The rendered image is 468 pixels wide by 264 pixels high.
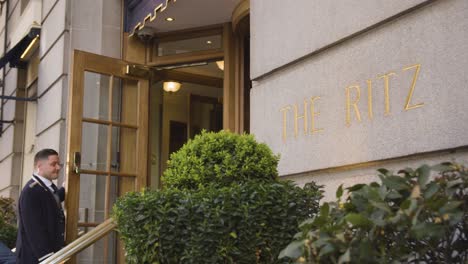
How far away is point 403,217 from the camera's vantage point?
7.93 ft

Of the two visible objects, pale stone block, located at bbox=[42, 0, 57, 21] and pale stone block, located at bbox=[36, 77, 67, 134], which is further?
pale stone block, located at bbox=[42, 0, 57, 21]

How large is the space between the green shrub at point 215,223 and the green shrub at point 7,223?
6982mm

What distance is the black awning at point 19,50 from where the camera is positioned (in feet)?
38.1

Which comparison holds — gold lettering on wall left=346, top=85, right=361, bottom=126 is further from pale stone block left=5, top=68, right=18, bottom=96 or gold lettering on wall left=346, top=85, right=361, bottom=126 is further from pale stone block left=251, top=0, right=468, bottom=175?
pale stone block left=5, top=68, right=18, bottom=96

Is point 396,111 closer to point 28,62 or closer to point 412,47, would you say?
point 412,47

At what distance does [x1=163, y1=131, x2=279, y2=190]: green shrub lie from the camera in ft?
13.7

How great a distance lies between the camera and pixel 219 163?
425 cm

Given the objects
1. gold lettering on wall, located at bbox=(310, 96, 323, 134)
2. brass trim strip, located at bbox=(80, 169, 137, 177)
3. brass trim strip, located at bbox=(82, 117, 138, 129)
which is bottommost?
brass trim strip, located at bbox=(80, 169, 137, 177)

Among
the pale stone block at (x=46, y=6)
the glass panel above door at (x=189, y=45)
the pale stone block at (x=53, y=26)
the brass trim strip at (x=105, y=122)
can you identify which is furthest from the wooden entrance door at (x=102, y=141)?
the pale stone block at (x=46, y=6)

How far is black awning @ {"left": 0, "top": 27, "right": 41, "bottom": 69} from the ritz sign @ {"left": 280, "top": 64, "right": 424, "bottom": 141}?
24.7 ft

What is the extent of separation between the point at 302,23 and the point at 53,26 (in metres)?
6.28

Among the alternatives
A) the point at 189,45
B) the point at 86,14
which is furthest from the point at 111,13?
the point at 189,45

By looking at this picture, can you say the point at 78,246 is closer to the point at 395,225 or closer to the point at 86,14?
the point at 395,225

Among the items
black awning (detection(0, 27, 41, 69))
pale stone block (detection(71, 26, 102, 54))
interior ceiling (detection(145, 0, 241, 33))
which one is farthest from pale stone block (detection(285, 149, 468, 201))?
black awning (detection(0, 27, 41, 69))
